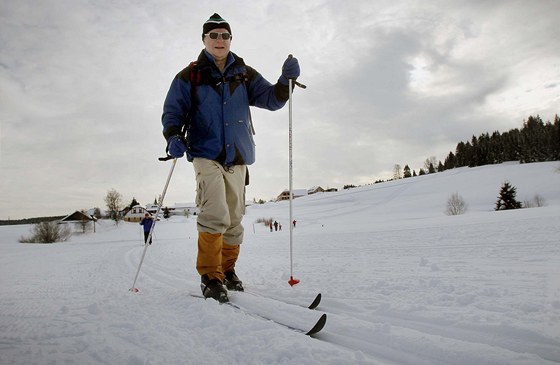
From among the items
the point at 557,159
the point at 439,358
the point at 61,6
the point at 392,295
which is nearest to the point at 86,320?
the point at 439,358

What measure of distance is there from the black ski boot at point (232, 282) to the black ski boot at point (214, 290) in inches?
16.7

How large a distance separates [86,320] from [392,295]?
7.57 ft

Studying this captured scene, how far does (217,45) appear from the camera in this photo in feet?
10.9

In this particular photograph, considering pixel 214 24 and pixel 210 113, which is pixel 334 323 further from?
pixel 214 24

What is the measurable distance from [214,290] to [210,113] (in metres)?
1.79

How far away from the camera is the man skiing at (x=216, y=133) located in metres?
2.96

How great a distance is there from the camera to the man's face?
3.30 metres

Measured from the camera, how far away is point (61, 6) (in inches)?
103

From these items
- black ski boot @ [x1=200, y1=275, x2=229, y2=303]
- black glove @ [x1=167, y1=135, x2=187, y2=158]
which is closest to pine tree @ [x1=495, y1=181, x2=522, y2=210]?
Answer: black ski boot @ [x1=200, y1=275, x2=229, y2=303]

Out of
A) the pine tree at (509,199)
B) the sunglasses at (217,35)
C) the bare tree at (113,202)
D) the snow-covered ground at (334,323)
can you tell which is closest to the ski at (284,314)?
the snow-covered ground at (334,323)

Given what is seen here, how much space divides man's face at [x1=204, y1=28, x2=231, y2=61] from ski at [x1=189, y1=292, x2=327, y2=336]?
101 inches

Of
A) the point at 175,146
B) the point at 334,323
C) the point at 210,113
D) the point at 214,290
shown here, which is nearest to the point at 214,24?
the point at 210,113

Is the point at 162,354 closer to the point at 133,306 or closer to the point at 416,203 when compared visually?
the point at 133,306

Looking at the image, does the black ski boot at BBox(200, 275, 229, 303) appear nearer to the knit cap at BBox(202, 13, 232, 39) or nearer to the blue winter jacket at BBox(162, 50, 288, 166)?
the blue winter jacket at BBox(162, 50, 288, 166)
